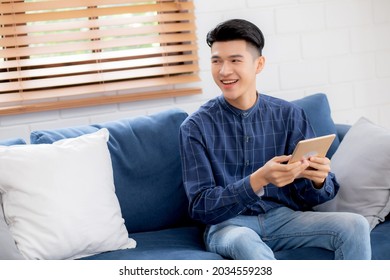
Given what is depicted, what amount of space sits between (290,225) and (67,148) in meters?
0.82

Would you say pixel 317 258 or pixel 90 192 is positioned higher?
pixel 90 192

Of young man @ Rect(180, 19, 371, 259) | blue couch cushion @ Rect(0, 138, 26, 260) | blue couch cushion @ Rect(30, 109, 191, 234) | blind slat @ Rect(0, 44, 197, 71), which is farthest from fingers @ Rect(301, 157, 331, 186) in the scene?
blind slat @ Rect(0, 44, 197, 71)

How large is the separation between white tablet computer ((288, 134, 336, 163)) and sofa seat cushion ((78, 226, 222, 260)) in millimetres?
431

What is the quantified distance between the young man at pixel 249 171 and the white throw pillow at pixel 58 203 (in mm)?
312

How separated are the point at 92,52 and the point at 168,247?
3.58ft

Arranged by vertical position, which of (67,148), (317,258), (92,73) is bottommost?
(317,258)

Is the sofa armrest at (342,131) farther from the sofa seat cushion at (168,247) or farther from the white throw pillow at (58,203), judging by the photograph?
the white throw pillow at (58,203)

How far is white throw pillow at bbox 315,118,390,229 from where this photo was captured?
2576 mm

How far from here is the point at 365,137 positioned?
2729 millimetres

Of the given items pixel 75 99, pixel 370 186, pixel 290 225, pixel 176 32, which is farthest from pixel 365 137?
pixel 75 99

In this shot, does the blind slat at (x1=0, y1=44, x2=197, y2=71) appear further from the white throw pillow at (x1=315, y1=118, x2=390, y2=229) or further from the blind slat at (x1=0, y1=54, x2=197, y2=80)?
the white throw pillow at (x1=315, y1=118, x2=390, y2=229)

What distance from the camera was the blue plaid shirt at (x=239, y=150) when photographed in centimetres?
242

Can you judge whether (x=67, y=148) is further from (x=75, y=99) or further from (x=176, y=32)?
(x=176, y=32)

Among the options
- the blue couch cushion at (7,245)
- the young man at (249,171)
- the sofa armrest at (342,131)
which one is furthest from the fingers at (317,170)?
the blue couch cushion at (7,245)
